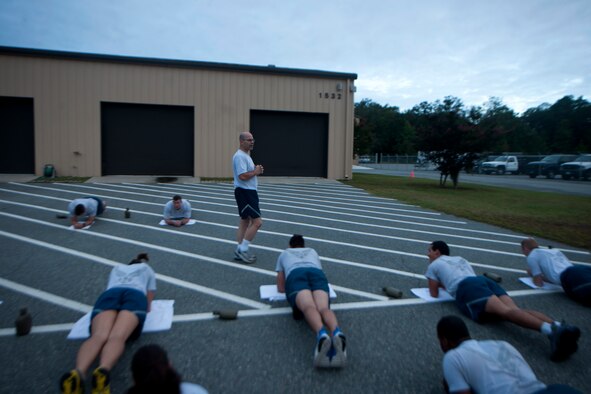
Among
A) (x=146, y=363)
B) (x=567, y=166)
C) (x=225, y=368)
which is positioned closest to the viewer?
(x=146, y=363)

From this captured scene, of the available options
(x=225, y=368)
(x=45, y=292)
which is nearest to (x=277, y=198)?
(x=45, y=292)

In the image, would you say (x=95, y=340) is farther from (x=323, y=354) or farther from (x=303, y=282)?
(x=303, y=282)

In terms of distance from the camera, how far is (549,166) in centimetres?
3062

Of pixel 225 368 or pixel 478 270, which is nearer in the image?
pixel 225 368

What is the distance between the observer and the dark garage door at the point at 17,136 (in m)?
16.4

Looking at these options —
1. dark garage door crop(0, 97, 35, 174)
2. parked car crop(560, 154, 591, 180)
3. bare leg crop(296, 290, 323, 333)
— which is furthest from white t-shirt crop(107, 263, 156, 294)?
parked car crop(560, 154, 591, 180)

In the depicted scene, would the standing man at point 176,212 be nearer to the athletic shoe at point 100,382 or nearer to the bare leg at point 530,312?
the athletic shoe at point 100,382

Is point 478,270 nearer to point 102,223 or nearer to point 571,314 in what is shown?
point 571,314

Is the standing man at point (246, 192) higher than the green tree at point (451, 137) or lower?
lower

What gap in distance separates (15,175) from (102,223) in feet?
35.8

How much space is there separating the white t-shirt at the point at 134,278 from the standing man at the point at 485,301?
314cm

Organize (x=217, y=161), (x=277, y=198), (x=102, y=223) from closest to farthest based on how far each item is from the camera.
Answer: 1. (x=102, y=223)
2. (x=277, y=198)
3. (x=217, y=161)

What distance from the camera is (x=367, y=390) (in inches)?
110

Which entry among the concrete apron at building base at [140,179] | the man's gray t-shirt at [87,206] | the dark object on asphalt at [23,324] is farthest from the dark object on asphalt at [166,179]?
the dark object on asphalt at [23,324]
